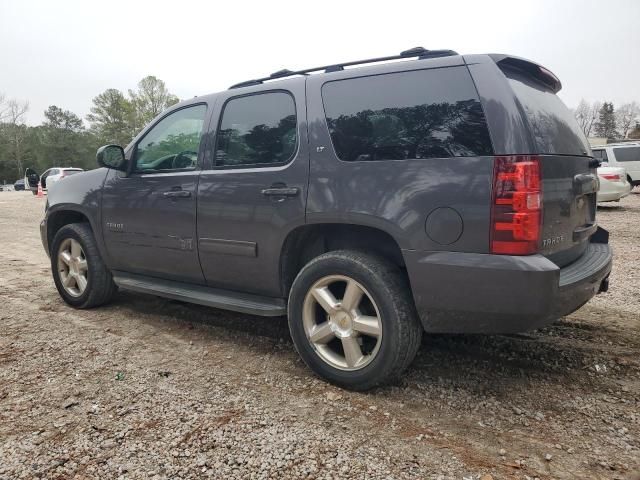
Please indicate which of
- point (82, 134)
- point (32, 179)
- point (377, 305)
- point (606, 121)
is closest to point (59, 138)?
point (82, 134)

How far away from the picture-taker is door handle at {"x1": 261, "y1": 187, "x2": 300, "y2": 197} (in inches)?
114

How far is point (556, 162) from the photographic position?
2.46 meters

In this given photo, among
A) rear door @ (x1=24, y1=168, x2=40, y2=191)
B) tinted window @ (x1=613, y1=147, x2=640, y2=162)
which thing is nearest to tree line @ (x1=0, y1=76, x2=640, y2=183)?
rear door @ (x1=24, y1=168, x2=40, y2=191)

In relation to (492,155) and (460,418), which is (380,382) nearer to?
(460,418)

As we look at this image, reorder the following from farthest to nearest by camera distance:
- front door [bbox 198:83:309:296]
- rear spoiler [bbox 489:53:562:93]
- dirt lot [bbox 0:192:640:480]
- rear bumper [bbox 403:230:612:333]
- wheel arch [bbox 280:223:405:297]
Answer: front door [bbox 198:83:309:296] → wheel arch [bbox 280:223:405:297] → rear spoiler [bbox 489:53:562:93] → rear bumper [bbox 403:230:612:333] → dirt lot [bbox 0:192:640:480]

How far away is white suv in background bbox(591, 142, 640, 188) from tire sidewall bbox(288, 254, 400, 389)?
15917 mm

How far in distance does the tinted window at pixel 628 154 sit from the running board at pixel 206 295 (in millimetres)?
16595

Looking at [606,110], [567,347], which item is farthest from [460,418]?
[606,110]

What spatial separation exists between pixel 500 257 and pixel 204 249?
2062mm

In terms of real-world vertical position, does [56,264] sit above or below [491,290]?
below

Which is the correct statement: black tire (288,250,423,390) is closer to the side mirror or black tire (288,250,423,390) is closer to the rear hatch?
the rear hatch

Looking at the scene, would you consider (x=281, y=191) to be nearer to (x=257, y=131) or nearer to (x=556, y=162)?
(x=257, y=131)

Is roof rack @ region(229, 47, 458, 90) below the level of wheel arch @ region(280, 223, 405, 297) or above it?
above

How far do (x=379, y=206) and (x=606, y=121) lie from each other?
98.3 meters
